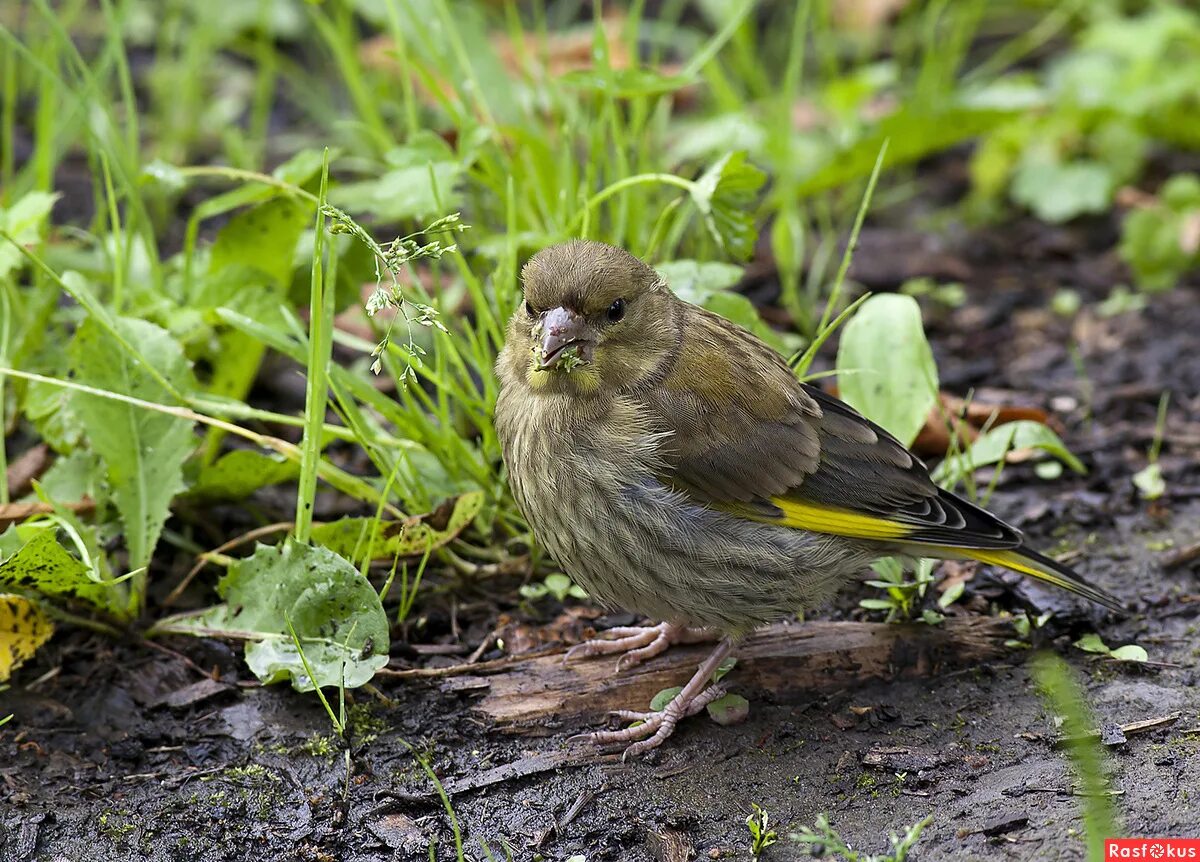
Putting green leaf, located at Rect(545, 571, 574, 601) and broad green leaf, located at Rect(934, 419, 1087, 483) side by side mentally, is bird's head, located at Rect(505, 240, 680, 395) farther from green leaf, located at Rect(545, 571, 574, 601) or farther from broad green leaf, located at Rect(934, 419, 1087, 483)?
broad green leaf, located at Rect(934, 419, 1087, 483)

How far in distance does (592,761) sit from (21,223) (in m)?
2.29

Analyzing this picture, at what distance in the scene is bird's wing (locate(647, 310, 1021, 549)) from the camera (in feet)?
11.8

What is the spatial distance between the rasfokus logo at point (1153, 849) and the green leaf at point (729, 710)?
3.23ft

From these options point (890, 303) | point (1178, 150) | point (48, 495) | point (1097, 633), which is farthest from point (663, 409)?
point (1178, 150)

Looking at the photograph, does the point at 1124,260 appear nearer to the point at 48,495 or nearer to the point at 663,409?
the point at 663,409

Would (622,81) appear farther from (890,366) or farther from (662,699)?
(662,699)

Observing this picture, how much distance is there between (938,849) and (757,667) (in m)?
0.88

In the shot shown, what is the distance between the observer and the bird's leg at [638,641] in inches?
149

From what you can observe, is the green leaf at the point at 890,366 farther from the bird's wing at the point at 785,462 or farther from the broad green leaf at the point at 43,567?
the broad green leaf at the point at 43,567

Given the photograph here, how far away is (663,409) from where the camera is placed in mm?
3604

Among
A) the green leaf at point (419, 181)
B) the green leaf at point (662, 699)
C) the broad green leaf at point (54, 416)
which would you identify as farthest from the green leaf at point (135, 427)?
the green leaf at point (662, 699)

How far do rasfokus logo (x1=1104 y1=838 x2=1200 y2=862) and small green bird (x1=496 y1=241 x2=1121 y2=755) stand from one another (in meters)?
0.90

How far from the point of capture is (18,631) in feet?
11.5

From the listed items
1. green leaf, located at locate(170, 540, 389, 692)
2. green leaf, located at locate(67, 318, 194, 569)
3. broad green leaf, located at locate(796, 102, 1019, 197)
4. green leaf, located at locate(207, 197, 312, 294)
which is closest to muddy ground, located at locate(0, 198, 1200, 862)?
green leaf, located at locate(170, 540, 389, 692)
